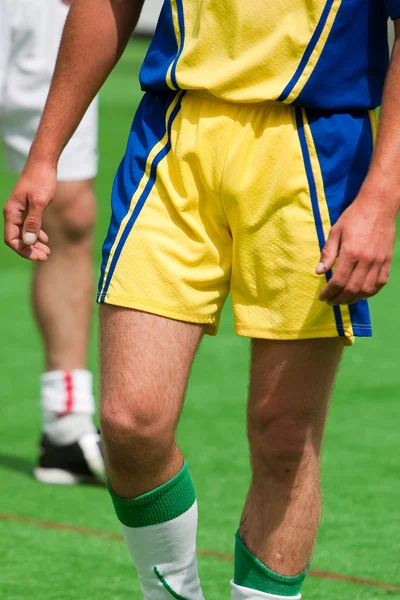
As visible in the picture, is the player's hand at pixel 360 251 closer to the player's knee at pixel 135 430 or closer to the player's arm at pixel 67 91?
the player's knee at pixel 135 430

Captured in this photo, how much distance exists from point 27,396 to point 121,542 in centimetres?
169

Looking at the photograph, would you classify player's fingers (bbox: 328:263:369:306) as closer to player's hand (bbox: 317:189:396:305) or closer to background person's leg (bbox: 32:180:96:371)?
player's hand (bbox: 317:189:396:305)

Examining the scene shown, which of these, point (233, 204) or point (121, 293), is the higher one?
point (233, 204)

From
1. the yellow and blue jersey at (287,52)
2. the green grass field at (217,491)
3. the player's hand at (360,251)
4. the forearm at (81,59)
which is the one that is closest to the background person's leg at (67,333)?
the green grass field at (217,491)

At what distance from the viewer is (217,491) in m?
4.15

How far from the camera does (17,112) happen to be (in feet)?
15.1

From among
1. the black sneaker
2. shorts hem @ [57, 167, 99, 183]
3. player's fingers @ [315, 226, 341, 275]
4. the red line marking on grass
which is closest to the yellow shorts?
player's fingers @ [315, 226, 341, 275]

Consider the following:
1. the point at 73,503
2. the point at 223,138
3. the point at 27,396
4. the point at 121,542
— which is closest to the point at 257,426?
the point at 223,138

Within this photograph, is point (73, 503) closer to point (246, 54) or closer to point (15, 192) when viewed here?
point (15, 192)

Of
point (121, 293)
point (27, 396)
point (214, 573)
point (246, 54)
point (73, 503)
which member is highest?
point (246, 54)

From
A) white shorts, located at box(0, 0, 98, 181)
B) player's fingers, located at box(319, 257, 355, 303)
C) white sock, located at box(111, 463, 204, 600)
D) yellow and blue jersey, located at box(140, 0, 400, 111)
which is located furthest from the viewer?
white shorts, located at box(0, 0, 98, 181)

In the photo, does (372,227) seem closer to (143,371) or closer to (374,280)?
(374,280)

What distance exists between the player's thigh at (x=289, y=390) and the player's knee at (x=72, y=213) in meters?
1.86

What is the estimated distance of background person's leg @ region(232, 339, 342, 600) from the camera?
2.64 meters
